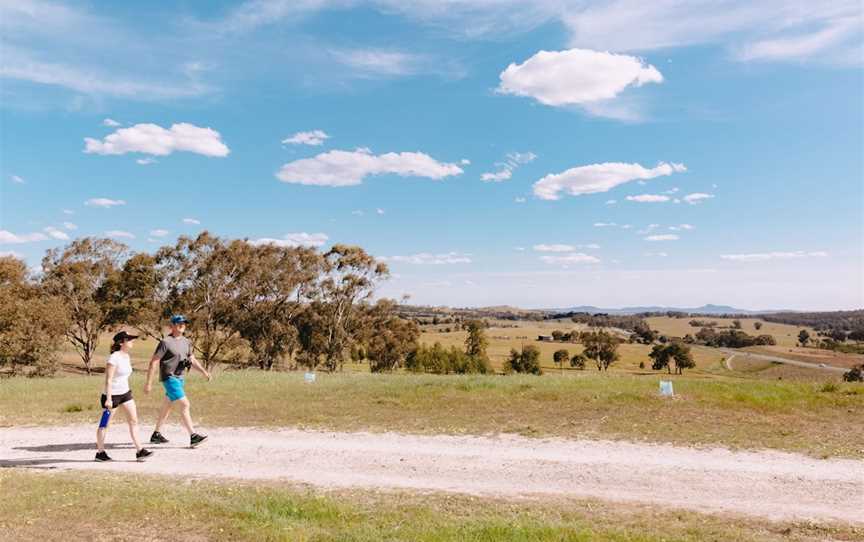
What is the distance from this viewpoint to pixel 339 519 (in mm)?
7012

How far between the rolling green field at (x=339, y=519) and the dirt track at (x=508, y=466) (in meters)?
0.66

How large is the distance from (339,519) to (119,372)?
6370mm

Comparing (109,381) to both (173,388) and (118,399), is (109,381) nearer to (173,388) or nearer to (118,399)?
(118,399)

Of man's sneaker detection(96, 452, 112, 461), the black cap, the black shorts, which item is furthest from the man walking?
man's sneaker detection(96, 452, 112, 461)

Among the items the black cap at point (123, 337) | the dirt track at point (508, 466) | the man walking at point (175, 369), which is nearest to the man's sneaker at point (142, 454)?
the dirt track at point (508, 466)

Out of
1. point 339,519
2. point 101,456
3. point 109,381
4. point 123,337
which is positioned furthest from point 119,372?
point 339,519

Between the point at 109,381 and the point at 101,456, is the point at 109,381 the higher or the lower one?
the higher one

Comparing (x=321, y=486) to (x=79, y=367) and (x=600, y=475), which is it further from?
(x=79, y=367)

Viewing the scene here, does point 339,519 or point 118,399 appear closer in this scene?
point 339,519

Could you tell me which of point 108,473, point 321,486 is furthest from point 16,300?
point 321,486

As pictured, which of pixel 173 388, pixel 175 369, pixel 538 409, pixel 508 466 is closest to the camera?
pixel 508 466

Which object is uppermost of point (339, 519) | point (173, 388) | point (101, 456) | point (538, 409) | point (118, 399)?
point (173, 388)

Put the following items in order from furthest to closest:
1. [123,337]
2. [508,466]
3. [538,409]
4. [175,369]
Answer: [538,409]
[175,369]
[123,337]
[508,466]

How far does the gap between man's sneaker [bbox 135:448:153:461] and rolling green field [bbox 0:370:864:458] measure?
3367 millimetres
